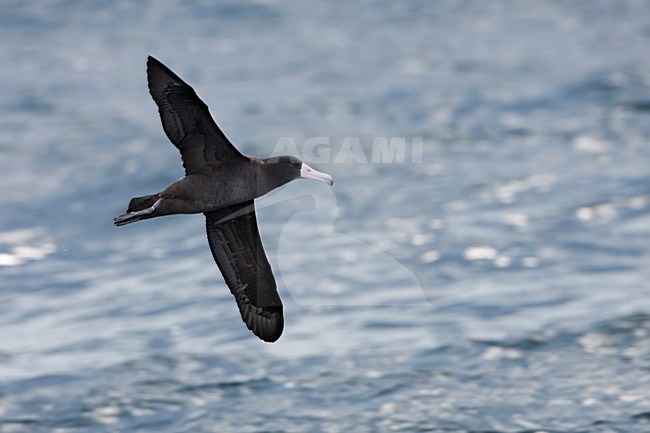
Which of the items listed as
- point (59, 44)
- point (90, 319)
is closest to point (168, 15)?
point (59, 44)

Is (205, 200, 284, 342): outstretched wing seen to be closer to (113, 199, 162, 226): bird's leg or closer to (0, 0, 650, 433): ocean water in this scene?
(113, 199, 162, 226): bird's leg

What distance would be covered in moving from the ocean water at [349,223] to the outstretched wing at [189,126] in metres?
18.5

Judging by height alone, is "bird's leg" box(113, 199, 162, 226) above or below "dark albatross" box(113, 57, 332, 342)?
below

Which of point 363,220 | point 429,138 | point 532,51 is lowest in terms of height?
point 363,220

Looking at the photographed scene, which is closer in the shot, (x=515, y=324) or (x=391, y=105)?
(x=515, y=324)

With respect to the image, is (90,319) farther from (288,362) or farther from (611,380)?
(611,380)

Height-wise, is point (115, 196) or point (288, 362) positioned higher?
point (115, 196)

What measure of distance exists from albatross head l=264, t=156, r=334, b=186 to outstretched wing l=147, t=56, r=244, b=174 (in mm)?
343

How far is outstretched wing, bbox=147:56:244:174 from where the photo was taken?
1105cm

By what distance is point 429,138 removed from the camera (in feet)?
152

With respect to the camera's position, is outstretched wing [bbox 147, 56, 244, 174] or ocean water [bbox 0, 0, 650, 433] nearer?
outstretched wing [bbox 147, 56, 244, 174]

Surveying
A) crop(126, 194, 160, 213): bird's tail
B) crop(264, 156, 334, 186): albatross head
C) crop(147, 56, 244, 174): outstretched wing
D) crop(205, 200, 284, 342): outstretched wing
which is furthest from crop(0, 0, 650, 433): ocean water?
crop(126, 194, 160, 213): bird's tail

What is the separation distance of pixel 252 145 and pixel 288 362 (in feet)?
47.4

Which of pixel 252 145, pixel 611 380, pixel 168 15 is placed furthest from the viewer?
pixel 168 15
